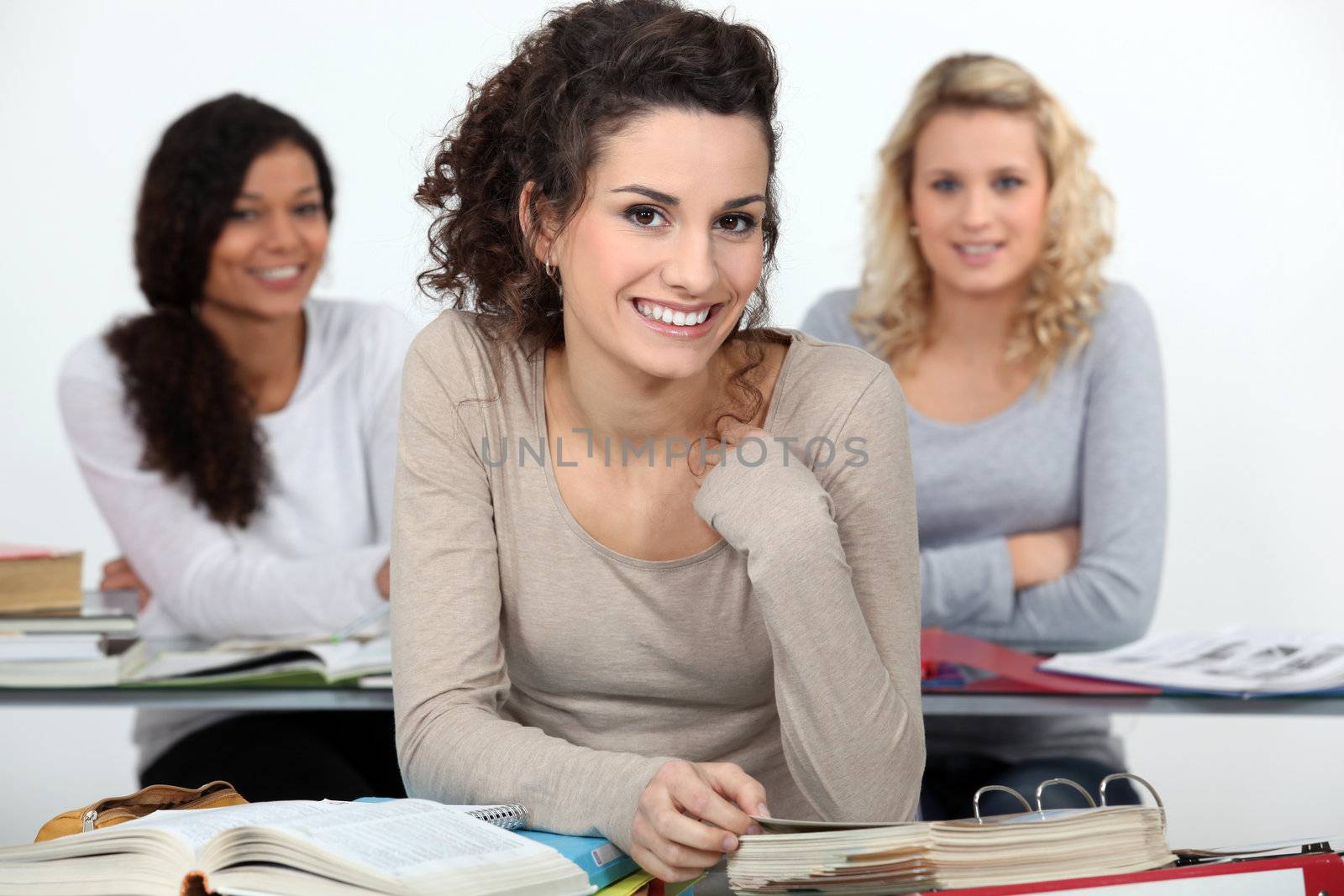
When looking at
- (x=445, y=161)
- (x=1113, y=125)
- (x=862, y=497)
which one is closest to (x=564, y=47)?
(x=445, y=161)

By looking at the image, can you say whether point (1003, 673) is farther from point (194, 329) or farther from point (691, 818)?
point (194, 329)

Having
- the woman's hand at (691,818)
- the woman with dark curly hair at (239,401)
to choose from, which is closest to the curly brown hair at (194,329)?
the woman with dark curly hair at (239,401)

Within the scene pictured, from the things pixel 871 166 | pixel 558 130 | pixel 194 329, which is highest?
pixel 871 166

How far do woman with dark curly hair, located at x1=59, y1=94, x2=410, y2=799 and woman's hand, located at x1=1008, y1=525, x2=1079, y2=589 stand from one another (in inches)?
45.3

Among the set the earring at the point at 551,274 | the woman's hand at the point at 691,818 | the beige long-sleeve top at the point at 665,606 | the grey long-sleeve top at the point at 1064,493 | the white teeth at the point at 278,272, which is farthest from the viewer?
the white teeth at the point at 278,272

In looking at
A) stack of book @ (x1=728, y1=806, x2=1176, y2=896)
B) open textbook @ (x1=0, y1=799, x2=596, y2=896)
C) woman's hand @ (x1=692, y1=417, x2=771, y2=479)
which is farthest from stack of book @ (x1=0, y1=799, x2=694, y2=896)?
woman's hand @ (x1=692, y1=417, x2=771, y2=479)

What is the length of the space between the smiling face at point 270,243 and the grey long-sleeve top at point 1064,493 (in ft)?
4.39

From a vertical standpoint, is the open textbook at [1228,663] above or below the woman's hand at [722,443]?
below

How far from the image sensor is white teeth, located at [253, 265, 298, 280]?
9.63 feet

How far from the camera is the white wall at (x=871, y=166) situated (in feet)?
10.8

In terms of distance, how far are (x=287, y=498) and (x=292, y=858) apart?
2.09 meters

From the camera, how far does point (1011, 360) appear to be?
2.68 meters

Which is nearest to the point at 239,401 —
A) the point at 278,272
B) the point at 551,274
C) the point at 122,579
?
the point at 278,272

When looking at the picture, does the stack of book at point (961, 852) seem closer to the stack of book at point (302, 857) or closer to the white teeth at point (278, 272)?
the stack of book at point (302, 857)
